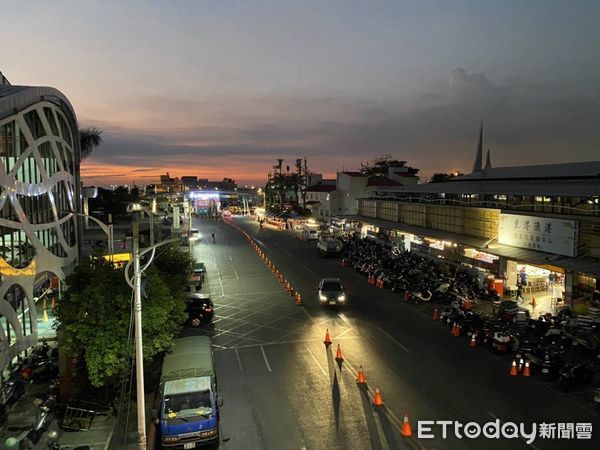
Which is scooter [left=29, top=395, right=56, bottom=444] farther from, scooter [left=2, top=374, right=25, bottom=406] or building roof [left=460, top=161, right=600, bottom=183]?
building roof [left=460, top=161, right=600, bottom=183]

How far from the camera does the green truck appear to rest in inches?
478

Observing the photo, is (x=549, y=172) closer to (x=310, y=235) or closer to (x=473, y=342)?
(x=473, y=342)

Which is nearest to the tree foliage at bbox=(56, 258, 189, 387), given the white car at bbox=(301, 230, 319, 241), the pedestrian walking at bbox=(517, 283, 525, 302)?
the pedestrian walking at bbox=(517, 283, 525, 302)

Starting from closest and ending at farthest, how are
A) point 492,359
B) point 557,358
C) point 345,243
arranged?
point 557,358 < point 492,359 < point 345,243

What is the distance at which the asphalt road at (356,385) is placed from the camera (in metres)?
12.8

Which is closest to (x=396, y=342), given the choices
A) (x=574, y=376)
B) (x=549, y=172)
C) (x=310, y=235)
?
(x=574, y=376)

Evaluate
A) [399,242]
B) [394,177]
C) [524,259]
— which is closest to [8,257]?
[524,259]

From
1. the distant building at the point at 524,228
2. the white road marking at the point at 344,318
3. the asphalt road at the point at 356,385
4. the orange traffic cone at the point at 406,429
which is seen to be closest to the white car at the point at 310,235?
the distant building at the point at 524,228

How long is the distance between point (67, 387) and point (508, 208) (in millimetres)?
27136

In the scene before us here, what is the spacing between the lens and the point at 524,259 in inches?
997

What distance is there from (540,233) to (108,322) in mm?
23398

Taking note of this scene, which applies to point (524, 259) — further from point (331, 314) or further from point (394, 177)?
point (394, 177)

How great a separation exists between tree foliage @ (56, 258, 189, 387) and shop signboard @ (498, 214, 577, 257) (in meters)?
20.7

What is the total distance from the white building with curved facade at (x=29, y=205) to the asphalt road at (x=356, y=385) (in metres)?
8.28
